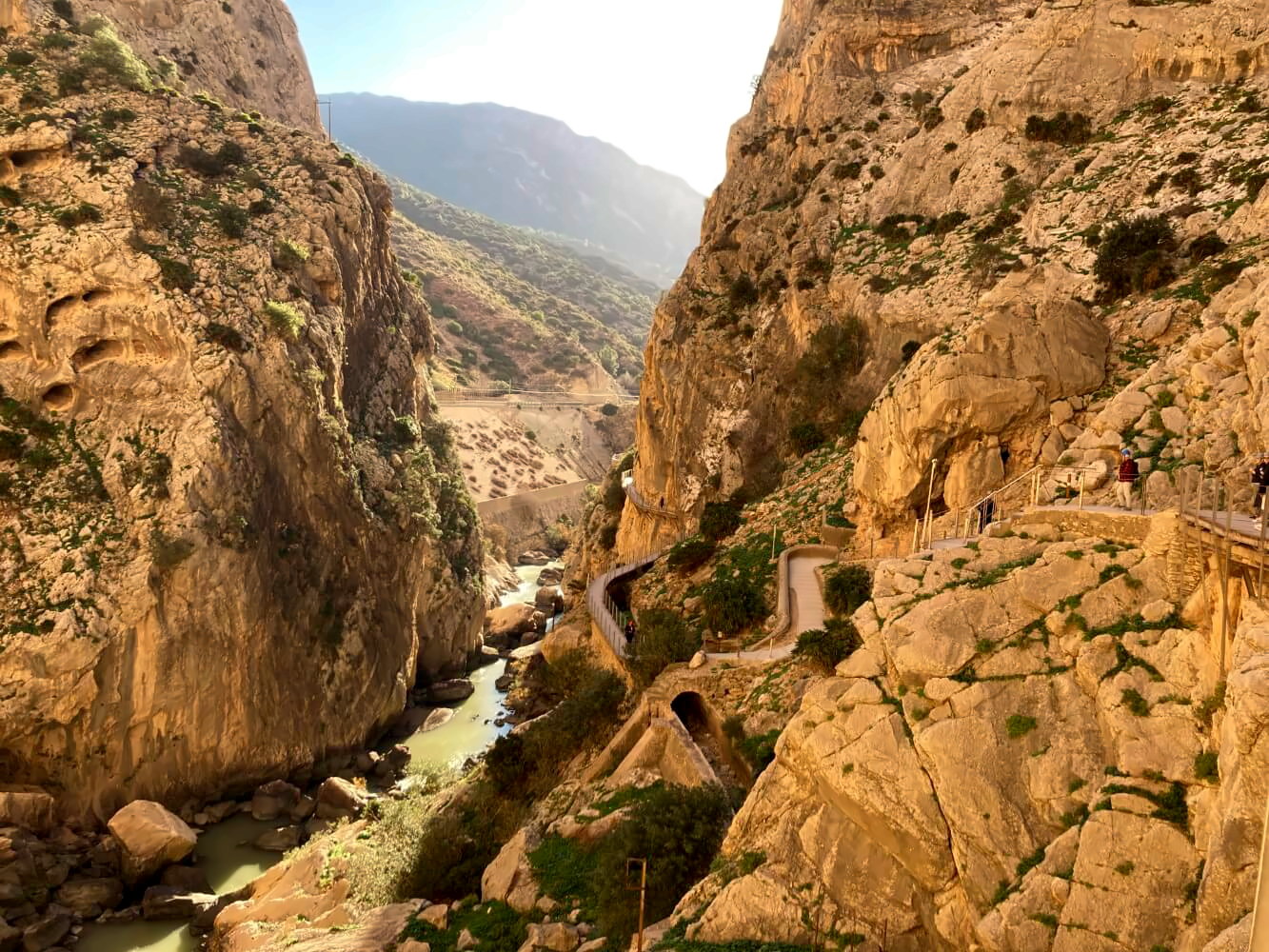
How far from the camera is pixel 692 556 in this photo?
27125mm

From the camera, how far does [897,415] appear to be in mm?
20188

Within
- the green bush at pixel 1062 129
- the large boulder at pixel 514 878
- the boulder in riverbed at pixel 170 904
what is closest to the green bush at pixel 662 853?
the large boulder at pixel 514 878

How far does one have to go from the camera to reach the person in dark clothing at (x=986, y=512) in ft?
51.9

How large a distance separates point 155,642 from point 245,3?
5616cm

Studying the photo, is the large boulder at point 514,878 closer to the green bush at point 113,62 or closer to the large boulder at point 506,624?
the large boulder at point 506,624

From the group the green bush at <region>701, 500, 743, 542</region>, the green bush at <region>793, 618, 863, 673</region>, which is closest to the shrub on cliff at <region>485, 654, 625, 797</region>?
the green bush at <region>793, 618, 863, 673</region>

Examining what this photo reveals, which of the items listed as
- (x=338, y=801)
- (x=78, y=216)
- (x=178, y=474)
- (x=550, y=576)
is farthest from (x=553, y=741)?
(x=550, y=576)

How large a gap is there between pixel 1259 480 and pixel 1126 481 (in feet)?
7.69

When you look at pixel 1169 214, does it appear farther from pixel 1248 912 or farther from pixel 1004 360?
pixel 1248 912

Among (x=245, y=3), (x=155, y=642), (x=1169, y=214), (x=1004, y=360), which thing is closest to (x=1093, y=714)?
(x=1004, y=360)

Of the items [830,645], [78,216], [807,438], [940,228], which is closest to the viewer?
[830,645]

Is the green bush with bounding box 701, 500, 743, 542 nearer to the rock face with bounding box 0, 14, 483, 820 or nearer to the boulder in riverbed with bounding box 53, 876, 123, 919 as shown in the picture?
the rock face with bounding box 0, 14, 483, 820

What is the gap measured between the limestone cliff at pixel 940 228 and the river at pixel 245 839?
1231cm

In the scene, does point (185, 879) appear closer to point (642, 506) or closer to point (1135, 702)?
point (642, 506)
